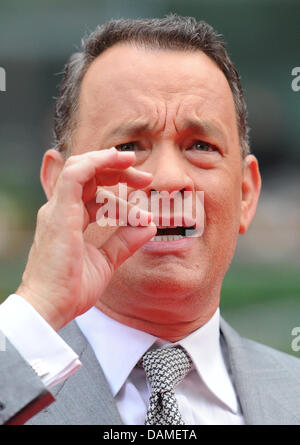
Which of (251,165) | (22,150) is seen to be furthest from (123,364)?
(22,150)

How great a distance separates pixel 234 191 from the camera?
162cm

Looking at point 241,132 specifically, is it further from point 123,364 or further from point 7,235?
point 7,235

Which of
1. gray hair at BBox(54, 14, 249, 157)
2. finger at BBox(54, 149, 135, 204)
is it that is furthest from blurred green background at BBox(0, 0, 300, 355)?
finger at BBox(54, 149, 135, 204)

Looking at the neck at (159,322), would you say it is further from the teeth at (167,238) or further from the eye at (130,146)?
the eye at (130,146)

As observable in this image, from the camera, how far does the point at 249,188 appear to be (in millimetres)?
1804

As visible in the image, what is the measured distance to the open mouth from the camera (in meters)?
1.49

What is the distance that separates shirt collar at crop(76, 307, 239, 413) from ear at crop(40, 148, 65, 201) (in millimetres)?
371

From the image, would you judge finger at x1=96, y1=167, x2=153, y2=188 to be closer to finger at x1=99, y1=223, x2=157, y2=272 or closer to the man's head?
finger at x1=99, y1=223, x2=157, y2=272

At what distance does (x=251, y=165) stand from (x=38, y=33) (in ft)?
7.09

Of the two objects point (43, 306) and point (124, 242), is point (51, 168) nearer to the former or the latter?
point (124, 242)

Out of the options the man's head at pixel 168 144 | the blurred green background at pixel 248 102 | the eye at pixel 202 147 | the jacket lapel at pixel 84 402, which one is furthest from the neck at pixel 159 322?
the blurred green background at pixel 248 102

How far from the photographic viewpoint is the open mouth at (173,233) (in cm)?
149

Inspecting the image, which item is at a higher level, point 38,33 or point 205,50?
point 38,33

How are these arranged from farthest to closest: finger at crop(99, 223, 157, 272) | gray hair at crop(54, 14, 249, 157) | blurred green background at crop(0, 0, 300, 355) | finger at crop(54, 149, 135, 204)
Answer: blurred green background at crop(0, 0, 300, 355) → gray hair at crop(54, 14, 249, 157) → finger at crop(99, 223, 157, 272) → finger at crop(54, 149, 135, 204)
